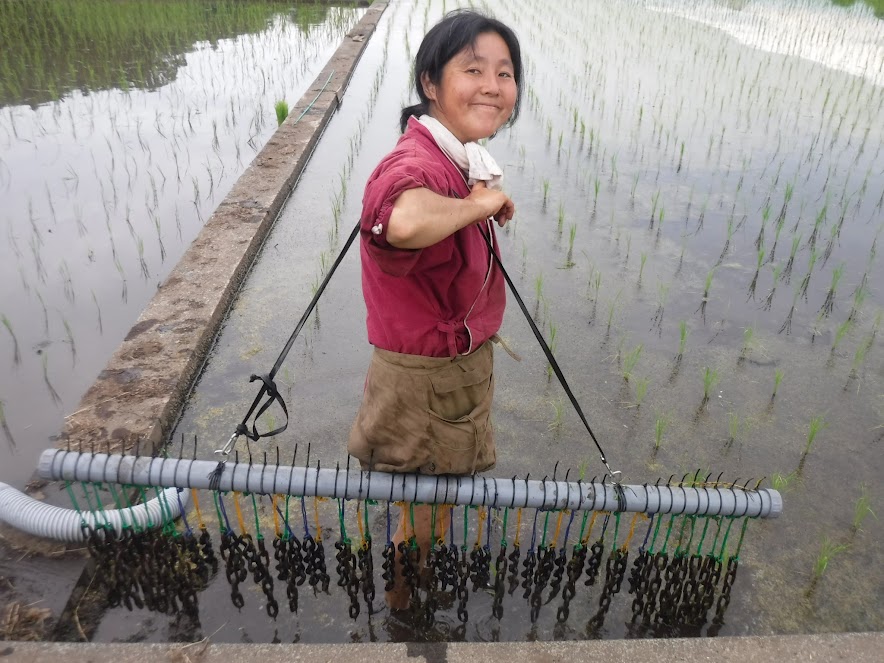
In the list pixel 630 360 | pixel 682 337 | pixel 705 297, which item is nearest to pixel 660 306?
pixel 705 297

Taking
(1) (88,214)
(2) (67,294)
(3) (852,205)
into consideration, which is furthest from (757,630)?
(1) (88,214)

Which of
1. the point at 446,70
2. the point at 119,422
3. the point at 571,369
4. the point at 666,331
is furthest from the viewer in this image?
the point at 666,331

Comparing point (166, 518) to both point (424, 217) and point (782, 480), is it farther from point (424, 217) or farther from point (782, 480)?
point (782, 480)

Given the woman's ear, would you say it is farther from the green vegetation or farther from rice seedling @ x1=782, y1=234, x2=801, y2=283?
the green vegetation

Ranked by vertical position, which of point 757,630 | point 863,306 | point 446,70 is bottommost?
point 757,630

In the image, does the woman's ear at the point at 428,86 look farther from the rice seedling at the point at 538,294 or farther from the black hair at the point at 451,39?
the rice seedling at the point at 538,294

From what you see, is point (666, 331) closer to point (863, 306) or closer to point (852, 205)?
point (863, 306)

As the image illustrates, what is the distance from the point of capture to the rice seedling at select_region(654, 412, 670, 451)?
91.7 inches

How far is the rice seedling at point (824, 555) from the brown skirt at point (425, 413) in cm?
107

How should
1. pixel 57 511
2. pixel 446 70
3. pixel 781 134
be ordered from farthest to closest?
pixel 781 134
pixel 57 511
pixel 446 70

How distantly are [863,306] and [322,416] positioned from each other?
8.81ft

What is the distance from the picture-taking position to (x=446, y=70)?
1273 mm

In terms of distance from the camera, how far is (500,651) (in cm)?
141

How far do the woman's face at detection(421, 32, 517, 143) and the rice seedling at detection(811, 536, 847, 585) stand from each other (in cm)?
151
